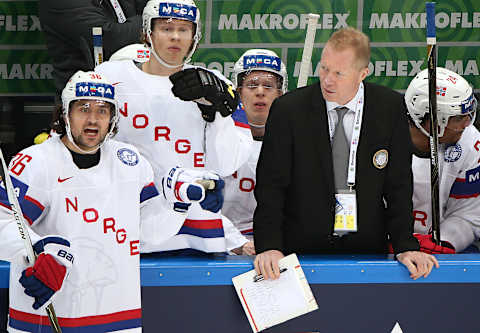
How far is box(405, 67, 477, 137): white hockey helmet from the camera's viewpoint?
3156 millimetres

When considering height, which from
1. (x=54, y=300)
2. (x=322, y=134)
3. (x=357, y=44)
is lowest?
(x=54, y=300)

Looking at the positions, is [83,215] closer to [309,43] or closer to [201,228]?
[201,228]

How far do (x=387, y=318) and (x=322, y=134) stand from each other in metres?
0.70

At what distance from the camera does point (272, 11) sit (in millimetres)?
5074

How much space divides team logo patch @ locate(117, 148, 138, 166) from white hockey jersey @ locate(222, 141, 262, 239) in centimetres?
80

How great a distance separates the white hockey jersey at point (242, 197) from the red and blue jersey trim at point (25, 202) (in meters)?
1.08

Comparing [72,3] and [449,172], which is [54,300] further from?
[72,3]

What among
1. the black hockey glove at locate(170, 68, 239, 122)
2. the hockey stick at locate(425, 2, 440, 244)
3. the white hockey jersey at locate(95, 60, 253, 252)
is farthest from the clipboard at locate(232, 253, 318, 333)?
the hockey stick at locate(425, 2, 440, 244)

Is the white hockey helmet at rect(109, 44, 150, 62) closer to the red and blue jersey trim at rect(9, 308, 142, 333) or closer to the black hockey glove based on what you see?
the black hockey glove

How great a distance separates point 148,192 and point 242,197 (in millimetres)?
789

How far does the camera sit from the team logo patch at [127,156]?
8.52 feet

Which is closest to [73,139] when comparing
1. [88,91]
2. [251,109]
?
[88,91]

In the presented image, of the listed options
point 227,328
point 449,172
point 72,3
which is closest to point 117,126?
point 227,328

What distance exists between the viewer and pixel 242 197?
11.1 feet
